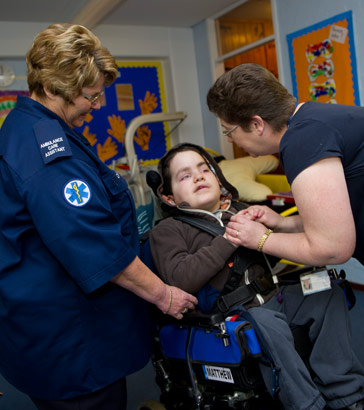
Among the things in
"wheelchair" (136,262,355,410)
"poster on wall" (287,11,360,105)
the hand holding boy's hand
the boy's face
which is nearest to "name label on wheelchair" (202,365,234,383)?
"wheelchair" (136,262,355,410)

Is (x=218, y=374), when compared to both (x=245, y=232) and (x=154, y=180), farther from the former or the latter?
(x=154, y=180)

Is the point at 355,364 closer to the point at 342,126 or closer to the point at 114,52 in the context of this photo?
the point at 342,126

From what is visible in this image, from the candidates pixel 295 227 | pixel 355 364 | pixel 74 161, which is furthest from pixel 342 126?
pixel 355 364

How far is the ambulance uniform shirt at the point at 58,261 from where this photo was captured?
1.18m

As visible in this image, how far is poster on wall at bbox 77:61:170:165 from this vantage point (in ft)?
15.3

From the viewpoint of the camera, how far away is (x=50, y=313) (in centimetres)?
128

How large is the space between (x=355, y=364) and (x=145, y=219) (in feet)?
4.08

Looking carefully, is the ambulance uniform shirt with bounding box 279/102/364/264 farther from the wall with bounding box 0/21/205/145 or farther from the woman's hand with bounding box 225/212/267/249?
the wall with bounding box 0/21/205/145

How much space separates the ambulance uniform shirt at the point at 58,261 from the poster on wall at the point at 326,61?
2594mm

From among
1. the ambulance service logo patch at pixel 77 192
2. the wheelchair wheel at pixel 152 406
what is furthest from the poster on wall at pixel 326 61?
the ambulance service logo patch at pixel 77 192

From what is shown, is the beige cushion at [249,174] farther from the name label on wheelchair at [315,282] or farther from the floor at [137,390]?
the name label on wheelchair at [315,282]

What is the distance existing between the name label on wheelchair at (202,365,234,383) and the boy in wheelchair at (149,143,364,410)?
0.12 meters

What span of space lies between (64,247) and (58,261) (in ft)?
0.36

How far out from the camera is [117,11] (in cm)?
402
